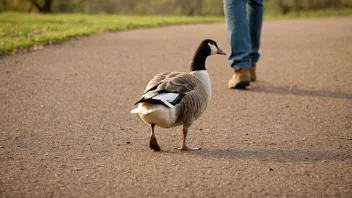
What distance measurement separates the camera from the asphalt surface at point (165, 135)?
146 inches

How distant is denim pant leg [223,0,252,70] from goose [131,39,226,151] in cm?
232

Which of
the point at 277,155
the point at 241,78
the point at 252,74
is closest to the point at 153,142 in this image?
the point at 277,155

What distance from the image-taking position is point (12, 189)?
3605 mm

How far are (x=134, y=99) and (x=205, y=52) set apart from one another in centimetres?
191

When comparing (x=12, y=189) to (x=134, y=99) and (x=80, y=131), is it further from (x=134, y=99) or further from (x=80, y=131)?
Result: (x=134, y=99)

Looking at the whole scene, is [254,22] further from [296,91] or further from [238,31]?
[296,91]

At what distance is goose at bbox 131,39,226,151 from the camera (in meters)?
4.30

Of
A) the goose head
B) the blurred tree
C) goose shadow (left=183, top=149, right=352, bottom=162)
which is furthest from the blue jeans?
the blurred tree

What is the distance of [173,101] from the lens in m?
4.37

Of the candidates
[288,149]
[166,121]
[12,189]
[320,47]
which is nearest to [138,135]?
[166,121]

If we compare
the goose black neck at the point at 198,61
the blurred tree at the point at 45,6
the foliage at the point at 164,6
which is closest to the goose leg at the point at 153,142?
the goose black neck at the point at 198,61

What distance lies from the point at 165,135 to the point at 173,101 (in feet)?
3.14

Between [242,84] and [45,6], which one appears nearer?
[242,84]

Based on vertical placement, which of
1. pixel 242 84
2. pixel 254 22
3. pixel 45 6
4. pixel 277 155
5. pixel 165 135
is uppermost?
pixel 254 22
